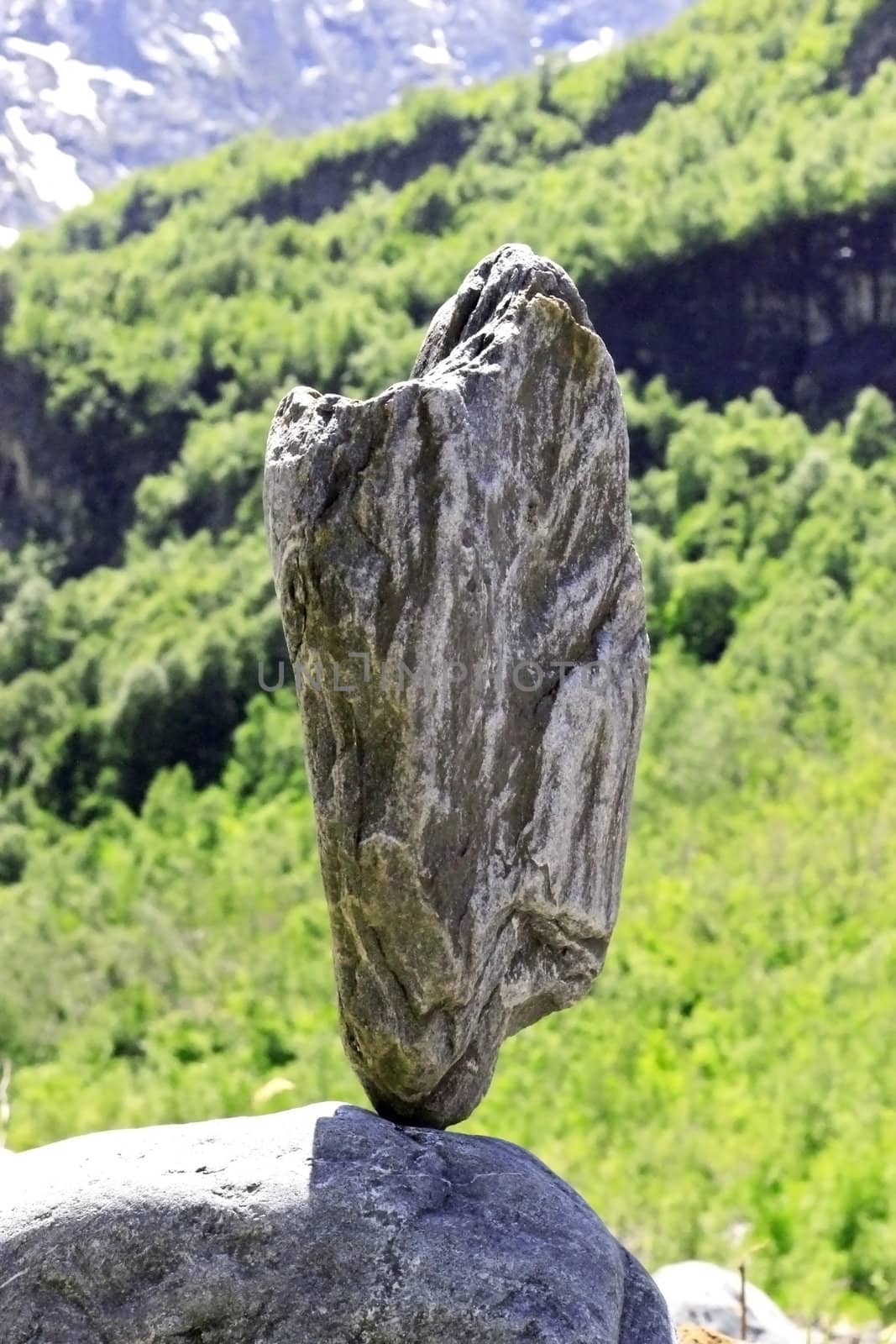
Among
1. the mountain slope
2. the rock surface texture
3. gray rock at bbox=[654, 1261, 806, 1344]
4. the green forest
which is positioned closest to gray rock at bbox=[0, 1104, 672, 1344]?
the rock surface texture

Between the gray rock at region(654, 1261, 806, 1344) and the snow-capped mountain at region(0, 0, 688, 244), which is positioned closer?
the gray rock at region(654, 1261, 806, 1344)

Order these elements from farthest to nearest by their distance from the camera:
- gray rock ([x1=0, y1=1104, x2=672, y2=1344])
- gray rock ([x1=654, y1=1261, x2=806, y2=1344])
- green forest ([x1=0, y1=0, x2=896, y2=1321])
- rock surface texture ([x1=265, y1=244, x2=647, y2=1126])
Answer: green forest ([x1=0, y1=0, x2=896, y2=1321]) → gray rock ([x1=654, y1=1261, x2=806, y2=1344]) → rock surface texture ([x1=265, y1=244, x2=647, y2=1126]) → gray rock ([x1=0, y1=1104, x2=672, y2=1344])

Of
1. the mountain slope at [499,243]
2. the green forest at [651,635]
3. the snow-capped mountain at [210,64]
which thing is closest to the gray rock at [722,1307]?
the green forest at [651,635]

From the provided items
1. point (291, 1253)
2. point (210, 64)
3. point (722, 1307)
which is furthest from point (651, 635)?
point (210, 64)

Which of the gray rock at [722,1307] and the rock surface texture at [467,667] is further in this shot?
the gray rock at [722,1307]

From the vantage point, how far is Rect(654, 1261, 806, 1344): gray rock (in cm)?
889

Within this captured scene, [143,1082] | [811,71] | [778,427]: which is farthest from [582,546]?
[811,71]

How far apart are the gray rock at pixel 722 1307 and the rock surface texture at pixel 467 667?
150 inches

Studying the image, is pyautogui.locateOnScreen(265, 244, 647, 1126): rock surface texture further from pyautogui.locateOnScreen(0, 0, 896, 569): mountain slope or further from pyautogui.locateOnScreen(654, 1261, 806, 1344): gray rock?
pyautogui.locateOnScreen(0, 0, 896, 569): mountain slope

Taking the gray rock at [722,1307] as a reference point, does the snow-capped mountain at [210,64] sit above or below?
above

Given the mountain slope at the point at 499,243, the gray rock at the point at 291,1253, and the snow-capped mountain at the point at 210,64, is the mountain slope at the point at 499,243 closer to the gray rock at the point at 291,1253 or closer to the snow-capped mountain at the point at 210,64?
the snow-capped mountain at the point at 210,64

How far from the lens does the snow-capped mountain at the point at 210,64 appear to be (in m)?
85.8

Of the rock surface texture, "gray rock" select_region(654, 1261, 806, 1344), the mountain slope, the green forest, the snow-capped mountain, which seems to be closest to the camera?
the rock surface texture

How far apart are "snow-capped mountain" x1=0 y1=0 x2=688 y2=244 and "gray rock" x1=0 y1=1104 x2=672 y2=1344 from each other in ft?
244
